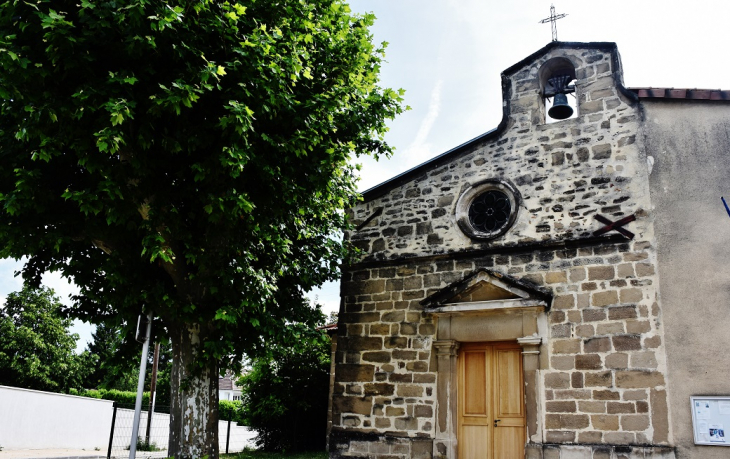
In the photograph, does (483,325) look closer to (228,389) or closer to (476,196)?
(476,196)

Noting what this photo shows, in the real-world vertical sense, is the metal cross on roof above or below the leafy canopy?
above

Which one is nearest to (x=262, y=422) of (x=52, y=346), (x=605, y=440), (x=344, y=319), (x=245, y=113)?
(x=344, y=319)

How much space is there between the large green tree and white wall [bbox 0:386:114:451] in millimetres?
8975

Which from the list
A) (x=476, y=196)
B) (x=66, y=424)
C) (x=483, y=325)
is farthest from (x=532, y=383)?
(x=66, y=424)

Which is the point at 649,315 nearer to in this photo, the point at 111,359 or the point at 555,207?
the point at 555,207

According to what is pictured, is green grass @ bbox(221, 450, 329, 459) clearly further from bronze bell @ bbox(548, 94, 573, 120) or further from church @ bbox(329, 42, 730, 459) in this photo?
bronze bell @ bbox(548, 94, 573, 120)

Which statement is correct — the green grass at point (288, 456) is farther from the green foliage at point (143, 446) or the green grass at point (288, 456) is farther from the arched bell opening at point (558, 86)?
the arched bell opening at point (558, 86)

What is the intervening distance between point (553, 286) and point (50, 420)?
49.7 feet

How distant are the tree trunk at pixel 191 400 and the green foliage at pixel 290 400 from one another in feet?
20.6

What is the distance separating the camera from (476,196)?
29.5 feet

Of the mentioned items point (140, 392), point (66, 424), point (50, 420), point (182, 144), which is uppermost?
point (182, 144)

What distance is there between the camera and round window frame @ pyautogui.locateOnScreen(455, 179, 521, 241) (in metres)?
8.50

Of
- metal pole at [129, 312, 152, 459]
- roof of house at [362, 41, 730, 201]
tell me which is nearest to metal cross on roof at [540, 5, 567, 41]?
roof of house at [362, 41, 730, 201]

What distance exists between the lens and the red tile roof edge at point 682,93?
7484mm
